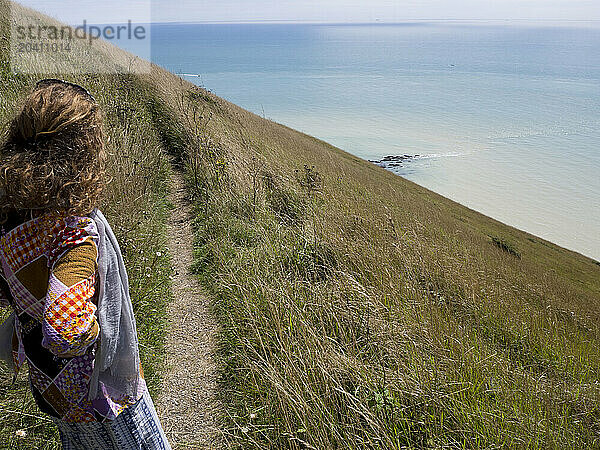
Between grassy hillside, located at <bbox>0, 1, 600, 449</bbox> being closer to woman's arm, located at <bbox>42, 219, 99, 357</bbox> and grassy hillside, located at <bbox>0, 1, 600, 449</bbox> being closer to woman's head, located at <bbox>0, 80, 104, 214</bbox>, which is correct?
woman's arm, located at <bbox>42, 219, 99, 357</bbox>

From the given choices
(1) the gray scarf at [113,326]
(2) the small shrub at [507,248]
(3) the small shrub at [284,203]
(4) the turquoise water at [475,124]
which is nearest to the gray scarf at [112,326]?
(1) the gray scarf at [113,326]

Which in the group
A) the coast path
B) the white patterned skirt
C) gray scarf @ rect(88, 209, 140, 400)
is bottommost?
the coast path

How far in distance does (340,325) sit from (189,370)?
1414 millimetres

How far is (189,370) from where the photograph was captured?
4176 millimetres

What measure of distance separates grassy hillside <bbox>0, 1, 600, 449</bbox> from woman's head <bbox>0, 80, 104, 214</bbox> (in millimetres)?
2058

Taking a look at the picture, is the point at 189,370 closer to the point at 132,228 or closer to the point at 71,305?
the point at 132,228

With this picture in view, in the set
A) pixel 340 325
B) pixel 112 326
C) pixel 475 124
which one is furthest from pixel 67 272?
pixel 475 124

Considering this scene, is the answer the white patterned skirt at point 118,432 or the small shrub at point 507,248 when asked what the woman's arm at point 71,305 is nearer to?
the white patterned skirt at point 118,432

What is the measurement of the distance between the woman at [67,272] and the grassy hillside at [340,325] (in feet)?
4.73

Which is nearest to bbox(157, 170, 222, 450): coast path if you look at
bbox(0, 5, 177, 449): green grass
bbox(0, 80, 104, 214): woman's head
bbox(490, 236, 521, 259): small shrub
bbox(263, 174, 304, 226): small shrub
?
bbox(0, 5, 177, 449): green grass

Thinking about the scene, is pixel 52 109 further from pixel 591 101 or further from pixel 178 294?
pixel 591 101

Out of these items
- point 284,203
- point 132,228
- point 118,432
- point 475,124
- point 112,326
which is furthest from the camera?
point 475,124

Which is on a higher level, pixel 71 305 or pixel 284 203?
pixel 71 305

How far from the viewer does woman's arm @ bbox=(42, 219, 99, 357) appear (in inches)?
61.5
